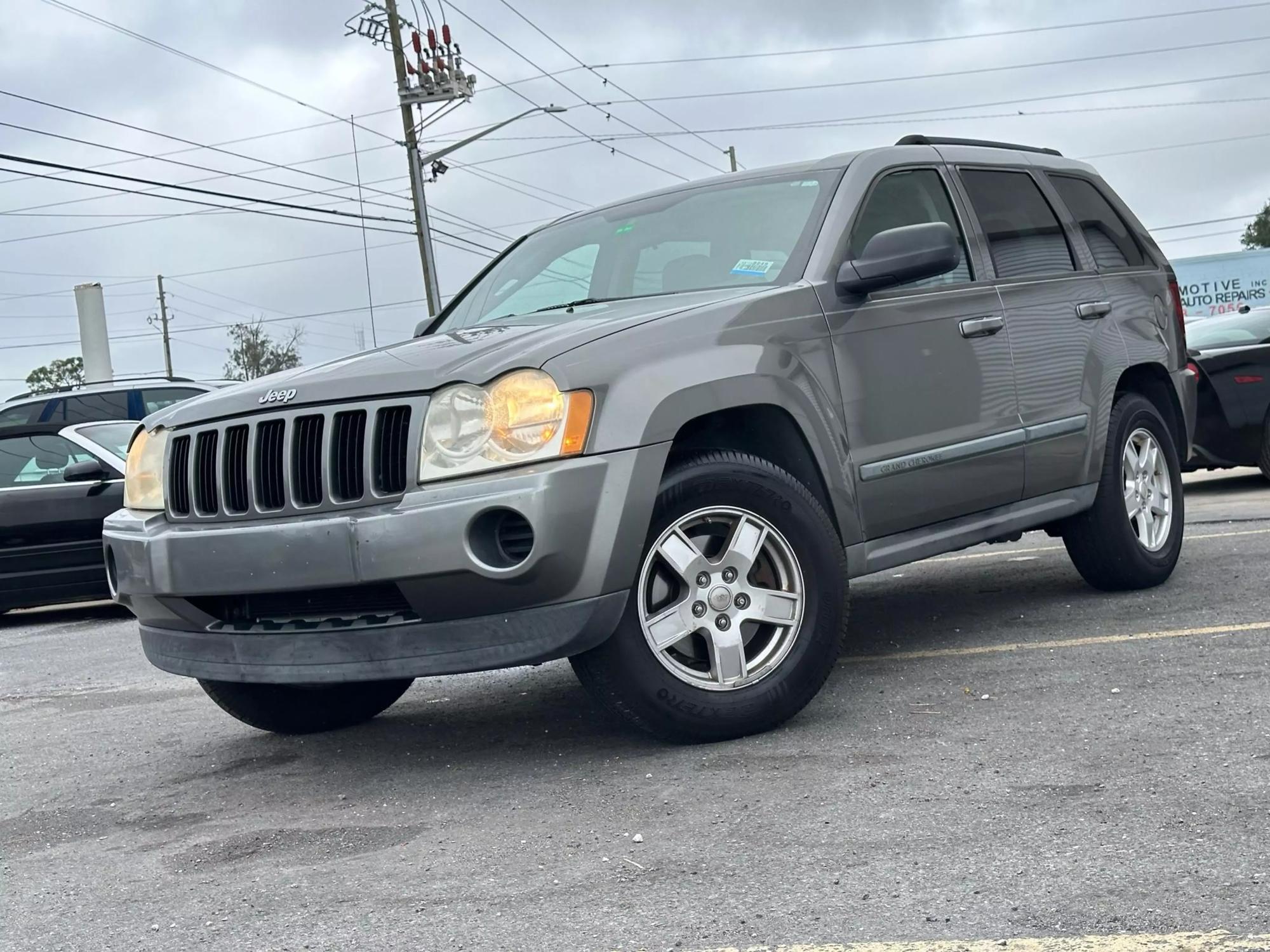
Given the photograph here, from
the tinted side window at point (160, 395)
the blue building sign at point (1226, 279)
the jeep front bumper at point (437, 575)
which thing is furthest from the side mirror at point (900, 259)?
the blue building sign at point (1226, 279)

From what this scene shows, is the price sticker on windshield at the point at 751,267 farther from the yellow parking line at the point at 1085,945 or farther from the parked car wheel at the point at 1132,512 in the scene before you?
the yellow parking line at the point at 1085,945

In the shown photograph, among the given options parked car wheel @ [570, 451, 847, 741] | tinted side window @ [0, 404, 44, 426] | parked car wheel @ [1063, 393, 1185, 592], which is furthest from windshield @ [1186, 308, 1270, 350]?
tinted side window @ [0, 404, 44, 426]

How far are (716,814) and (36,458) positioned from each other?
841 cm

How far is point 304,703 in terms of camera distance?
5.39 metres

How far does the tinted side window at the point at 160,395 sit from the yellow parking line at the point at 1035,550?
23.6 feet

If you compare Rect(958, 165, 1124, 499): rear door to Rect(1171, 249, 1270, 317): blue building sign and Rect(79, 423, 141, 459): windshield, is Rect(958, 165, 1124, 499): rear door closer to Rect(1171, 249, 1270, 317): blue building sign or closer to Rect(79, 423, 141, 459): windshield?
Rect(79, 423, 141, 459): windshield

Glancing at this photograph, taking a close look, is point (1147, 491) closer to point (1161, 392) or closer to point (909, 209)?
point (1161, 392)

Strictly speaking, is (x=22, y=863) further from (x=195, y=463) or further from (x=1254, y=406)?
(x=1254, y=406)

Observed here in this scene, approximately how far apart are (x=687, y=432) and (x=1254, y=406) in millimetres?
7650

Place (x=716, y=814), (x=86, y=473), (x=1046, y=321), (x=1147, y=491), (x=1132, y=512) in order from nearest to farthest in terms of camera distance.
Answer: (x=716, y=814), (x=1046, y=321), (x=1132, y=512), (x=1147, y=491), (x=86, y=473)

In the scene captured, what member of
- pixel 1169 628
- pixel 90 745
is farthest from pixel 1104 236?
pixel 90 745

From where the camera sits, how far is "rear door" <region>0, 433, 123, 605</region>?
10.5 metres

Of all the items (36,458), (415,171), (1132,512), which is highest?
(415,171)

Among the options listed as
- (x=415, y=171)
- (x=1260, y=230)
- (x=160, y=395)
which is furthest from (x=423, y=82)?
(x=1260, y=230)
